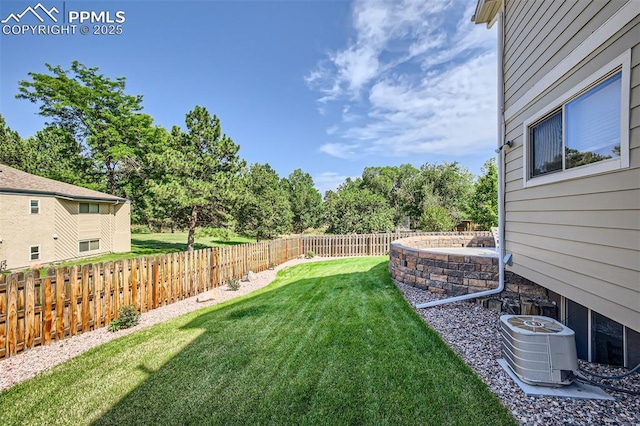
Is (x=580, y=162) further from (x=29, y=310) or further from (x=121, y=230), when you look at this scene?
Result: (x=121, y=230)

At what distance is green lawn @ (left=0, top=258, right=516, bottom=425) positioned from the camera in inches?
93.0

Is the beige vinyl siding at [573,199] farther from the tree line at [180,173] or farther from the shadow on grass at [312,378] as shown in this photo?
the tree line at [180,173]

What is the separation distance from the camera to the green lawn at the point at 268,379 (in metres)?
2.36

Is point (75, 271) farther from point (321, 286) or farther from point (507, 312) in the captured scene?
point (507, 312)

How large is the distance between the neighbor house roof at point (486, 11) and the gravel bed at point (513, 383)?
5.41m

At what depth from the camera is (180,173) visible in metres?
14.0

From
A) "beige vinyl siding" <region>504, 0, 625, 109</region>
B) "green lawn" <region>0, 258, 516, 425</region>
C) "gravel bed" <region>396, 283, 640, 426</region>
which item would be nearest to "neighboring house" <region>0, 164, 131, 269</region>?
"green lawn" <region>0, 258, 516, 425</region>

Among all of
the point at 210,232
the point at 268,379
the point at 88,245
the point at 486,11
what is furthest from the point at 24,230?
the point at 486,11

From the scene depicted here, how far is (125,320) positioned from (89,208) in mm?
15682

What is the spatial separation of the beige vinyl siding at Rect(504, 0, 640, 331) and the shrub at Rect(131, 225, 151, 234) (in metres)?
37.7

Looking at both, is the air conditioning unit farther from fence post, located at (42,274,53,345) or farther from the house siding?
the house siding

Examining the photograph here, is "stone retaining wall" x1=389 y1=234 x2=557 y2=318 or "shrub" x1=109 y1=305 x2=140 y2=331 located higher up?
"stone retaining wall" x1=389 y1=234 x2=557 y2=318

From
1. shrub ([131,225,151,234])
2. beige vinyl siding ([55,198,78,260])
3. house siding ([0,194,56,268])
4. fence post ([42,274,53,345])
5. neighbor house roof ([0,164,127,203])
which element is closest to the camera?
fence post ([42,274,53,345])

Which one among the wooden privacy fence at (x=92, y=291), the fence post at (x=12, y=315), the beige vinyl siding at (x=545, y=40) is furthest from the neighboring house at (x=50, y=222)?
the beige vinyl siding at (x=545, y=40)
